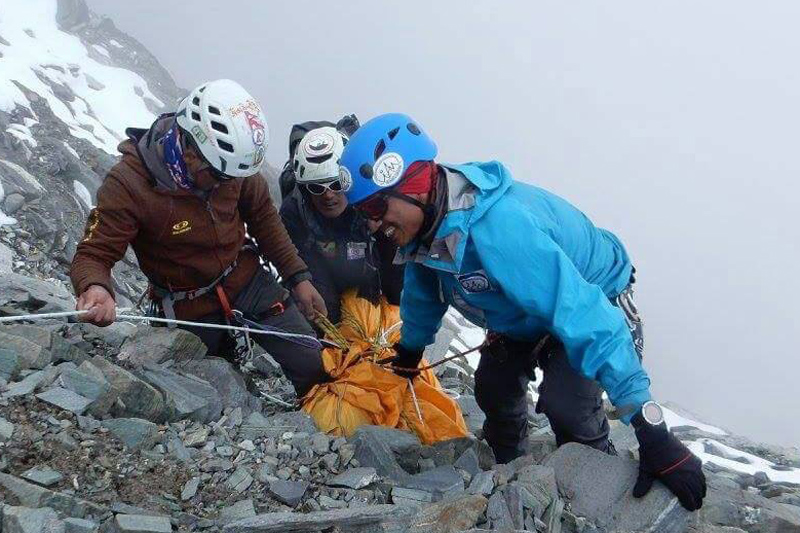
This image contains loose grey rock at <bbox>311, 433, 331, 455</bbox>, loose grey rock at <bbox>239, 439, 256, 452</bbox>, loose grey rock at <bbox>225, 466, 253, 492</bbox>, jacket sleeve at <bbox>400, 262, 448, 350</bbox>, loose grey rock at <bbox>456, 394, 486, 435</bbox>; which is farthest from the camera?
loose grey rock at <bbox>456, 394, 486, 435</bbox>

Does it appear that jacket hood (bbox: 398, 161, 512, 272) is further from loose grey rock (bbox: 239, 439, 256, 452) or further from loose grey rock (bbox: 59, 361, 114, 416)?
loose grey rock (bbox: 59, 361, 114, 416)

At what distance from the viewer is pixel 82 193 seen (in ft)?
53.2

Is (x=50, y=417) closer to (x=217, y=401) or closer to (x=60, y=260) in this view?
(x=217, y=401)

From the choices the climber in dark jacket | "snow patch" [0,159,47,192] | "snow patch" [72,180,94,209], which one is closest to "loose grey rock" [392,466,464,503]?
the climber in dark jacket

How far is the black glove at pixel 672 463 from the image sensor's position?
3967 mm

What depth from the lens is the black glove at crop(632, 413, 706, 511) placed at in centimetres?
397

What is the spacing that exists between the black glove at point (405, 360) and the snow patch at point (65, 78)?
1844 centimetres

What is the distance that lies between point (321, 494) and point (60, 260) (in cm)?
895

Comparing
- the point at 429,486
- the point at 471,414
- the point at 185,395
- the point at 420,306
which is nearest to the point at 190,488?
the point at 185,395

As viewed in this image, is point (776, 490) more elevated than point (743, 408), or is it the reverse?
point (776, 490)

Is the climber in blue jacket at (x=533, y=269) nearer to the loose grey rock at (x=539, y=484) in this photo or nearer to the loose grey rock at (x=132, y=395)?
the loose grey rock at (x=539, y=484)

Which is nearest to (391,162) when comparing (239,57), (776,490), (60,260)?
(776,490)

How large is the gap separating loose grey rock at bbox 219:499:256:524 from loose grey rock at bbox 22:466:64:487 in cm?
90

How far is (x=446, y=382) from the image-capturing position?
932cm
